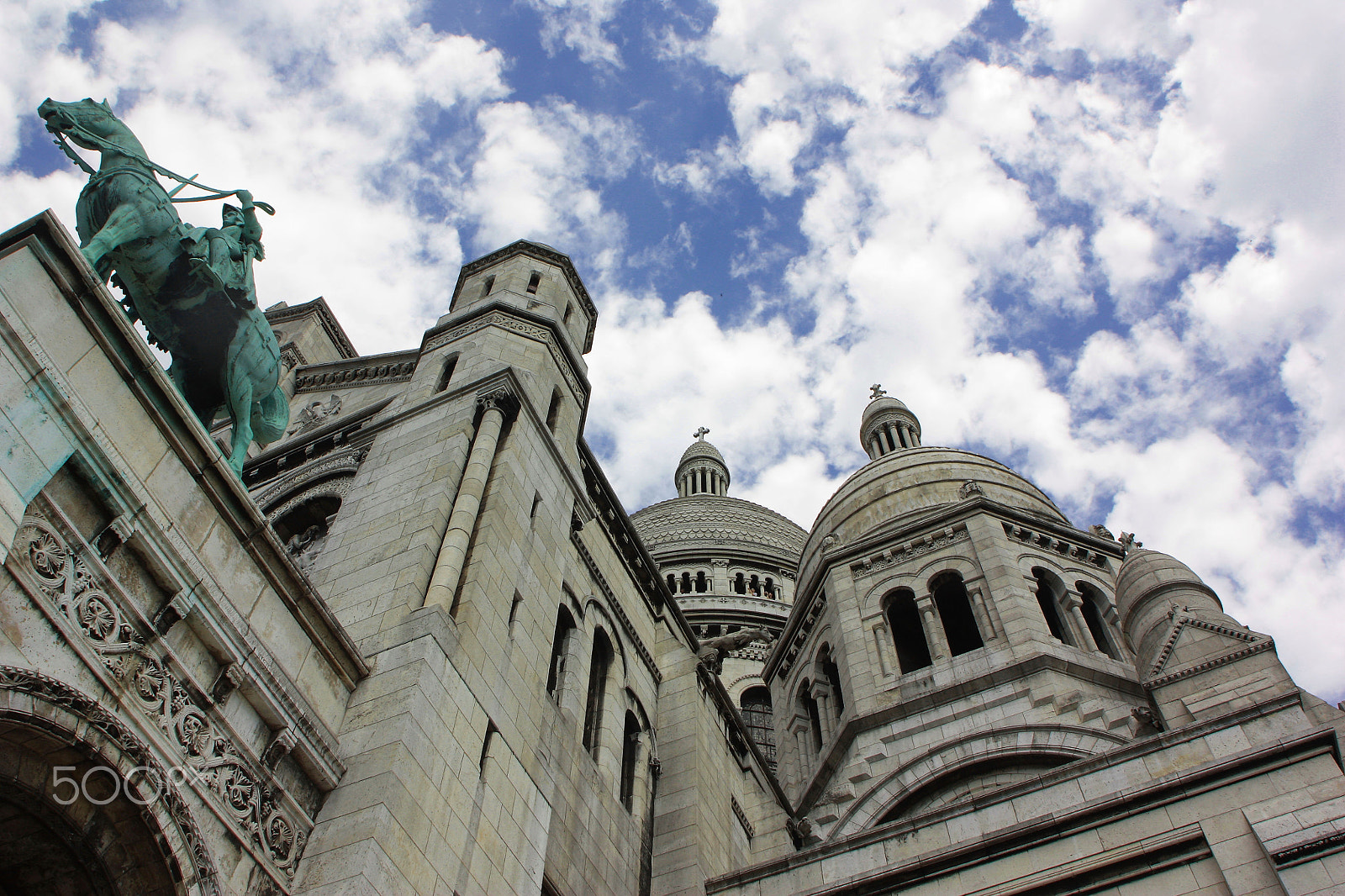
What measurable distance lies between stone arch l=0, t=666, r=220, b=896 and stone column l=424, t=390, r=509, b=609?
4351 mm

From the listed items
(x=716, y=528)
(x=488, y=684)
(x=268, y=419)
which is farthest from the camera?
(x=716, y=528)

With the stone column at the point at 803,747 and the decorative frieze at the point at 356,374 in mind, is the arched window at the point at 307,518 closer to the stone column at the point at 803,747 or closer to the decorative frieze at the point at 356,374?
the decorative frieze at the point at 356,374

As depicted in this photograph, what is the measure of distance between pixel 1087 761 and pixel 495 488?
832 cm

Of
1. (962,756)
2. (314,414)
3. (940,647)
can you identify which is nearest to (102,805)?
(314,414)

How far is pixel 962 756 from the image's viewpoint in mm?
22094

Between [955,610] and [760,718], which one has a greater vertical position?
[760,718]

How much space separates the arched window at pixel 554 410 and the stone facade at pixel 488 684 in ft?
0.21

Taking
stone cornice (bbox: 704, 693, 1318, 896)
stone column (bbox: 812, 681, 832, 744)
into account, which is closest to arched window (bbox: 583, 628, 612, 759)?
stone cornice (bbox: 704, 693, 1318, 896)

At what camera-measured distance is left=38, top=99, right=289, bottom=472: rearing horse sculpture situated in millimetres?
12188

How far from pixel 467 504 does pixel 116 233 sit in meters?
5.13

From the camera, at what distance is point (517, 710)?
13.3 meters

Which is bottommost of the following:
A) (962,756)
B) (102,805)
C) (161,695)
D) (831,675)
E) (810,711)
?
(102,805)

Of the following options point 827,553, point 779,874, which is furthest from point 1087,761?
point 827,553

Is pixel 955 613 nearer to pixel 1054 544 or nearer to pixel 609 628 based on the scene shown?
pixel 1054 544
